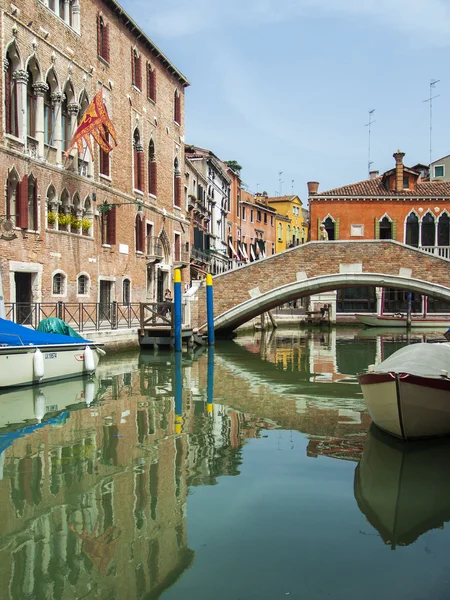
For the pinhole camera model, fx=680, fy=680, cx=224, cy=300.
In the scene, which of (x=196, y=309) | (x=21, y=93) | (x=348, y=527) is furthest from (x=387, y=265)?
(x=348, y=527)

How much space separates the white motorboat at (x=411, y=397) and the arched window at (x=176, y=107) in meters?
16.2

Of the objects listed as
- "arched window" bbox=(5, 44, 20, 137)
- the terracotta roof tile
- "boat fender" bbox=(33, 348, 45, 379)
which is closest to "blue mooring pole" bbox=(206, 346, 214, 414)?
"boat fender" bbox=(33, 348, 45, 379)

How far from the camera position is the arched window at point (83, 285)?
14.9 m

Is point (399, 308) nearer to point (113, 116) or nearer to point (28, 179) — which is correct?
point (113, 116)

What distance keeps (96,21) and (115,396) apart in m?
10.5

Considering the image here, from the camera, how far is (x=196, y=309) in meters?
16.2

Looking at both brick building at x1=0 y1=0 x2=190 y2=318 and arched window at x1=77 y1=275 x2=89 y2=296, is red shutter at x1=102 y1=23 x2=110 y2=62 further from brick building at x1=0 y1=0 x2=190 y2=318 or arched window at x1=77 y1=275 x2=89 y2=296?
arched window at x1=77 y1=275 x2=89 y2=296

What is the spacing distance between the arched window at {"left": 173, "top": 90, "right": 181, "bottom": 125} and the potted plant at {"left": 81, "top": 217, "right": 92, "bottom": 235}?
23.1ft

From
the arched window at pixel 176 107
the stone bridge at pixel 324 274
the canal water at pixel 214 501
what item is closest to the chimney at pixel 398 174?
the arched window at pixel 176 107

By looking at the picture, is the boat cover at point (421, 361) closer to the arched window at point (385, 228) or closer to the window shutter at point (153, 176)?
the window shutter at point (153, 176)

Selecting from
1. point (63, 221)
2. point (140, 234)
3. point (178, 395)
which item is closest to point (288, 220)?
point (140, 234)

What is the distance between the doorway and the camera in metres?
12.6

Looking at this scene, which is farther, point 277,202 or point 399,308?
point 277,202

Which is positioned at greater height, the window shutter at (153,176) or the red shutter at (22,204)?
the window shutter at (153,176)
